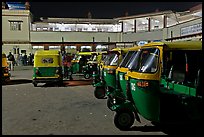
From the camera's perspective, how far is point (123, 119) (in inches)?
290

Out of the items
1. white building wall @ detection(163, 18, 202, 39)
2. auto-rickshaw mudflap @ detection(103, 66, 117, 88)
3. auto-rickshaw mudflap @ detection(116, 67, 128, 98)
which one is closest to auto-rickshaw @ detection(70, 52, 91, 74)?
auto-rickshaw mudflap @ detection(103, 66, 117, 88)

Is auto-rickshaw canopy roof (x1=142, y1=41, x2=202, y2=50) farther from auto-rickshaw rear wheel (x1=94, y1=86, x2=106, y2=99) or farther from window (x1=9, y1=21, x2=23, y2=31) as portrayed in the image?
window (x1=9, y1=21, x2=23, y2=31)

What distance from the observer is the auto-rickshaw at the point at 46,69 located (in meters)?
16.8

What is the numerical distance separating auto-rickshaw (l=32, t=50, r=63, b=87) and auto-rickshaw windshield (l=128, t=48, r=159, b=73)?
32.3ft

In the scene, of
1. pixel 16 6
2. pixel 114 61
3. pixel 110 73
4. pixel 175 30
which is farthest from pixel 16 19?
pixel 110 73

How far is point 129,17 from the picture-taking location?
6156 centimetres

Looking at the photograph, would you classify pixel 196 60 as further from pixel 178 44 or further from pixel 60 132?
pixel 60 132

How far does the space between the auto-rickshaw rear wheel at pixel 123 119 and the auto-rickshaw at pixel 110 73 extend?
3.65m

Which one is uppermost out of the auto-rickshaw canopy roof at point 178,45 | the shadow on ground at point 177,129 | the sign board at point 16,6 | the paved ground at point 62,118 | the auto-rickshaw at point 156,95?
the sign board at point 16,6

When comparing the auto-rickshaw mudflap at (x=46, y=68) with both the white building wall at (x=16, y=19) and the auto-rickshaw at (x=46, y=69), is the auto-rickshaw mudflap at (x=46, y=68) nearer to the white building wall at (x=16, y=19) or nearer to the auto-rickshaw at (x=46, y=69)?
the auto-rickshaw at (x=46, y=69)

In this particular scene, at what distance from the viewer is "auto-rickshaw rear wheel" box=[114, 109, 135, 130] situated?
289 inches

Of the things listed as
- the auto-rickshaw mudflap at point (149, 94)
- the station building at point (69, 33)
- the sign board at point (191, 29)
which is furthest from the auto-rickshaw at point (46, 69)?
the station building at point (69, 33)

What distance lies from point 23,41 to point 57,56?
126 ft

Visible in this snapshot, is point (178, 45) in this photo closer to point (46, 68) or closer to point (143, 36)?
point (46, 68)
